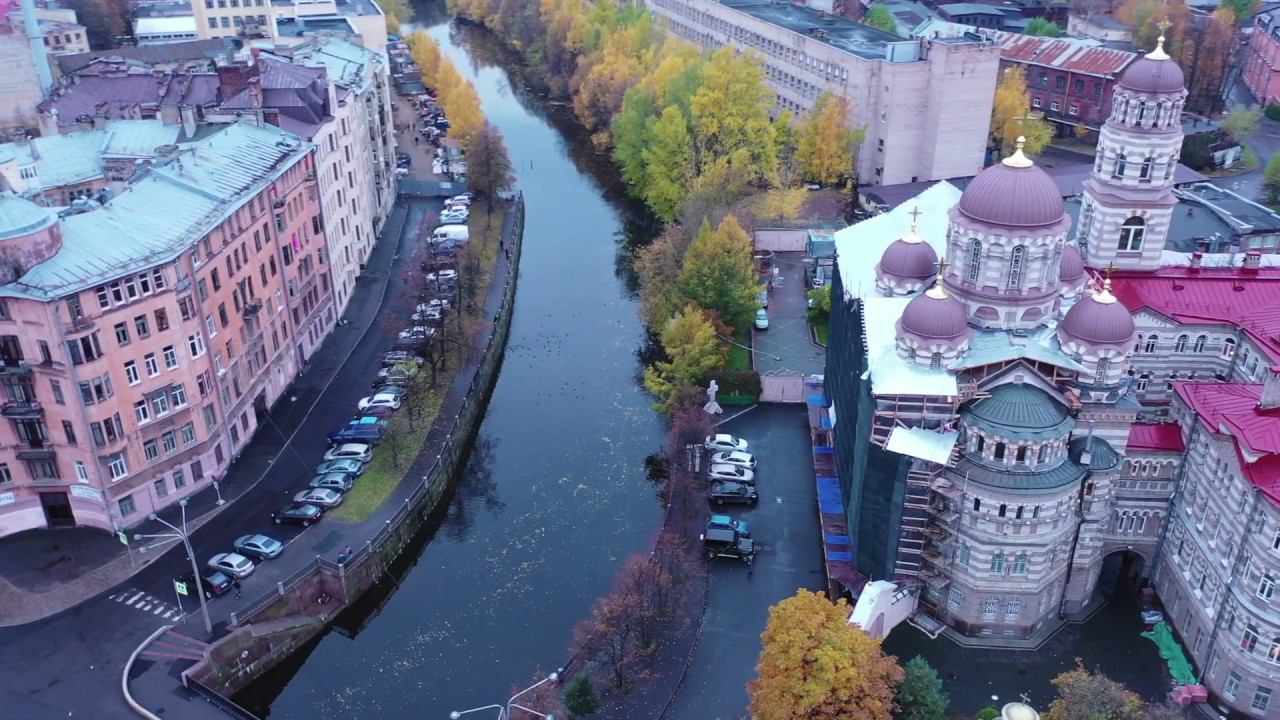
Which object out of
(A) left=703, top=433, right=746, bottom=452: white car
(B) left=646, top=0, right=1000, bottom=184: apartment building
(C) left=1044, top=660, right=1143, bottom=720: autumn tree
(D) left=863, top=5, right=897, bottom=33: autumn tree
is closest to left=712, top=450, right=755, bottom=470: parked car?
(A) left=703, top=433, right=746, bottom=452: white car

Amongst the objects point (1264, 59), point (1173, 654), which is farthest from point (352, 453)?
point (1264, 59)

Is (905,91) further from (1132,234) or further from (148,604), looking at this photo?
(148,604)

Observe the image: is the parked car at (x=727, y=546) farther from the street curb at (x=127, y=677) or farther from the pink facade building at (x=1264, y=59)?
the pink facade building at (x=1264, y=59)

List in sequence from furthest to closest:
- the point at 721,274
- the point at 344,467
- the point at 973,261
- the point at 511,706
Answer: the point at 721,274
the point at 344,467
the point at 973,261
the point at 511,706

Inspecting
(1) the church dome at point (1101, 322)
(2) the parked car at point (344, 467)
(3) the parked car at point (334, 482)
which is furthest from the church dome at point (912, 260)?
(3) the parked car at point (334, 482)

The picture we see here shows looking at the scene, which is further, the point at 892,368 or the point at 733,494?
the point at 733,494

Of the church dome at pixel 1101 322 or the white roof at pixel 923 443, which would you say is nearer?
the white roof at pixel 923 443
